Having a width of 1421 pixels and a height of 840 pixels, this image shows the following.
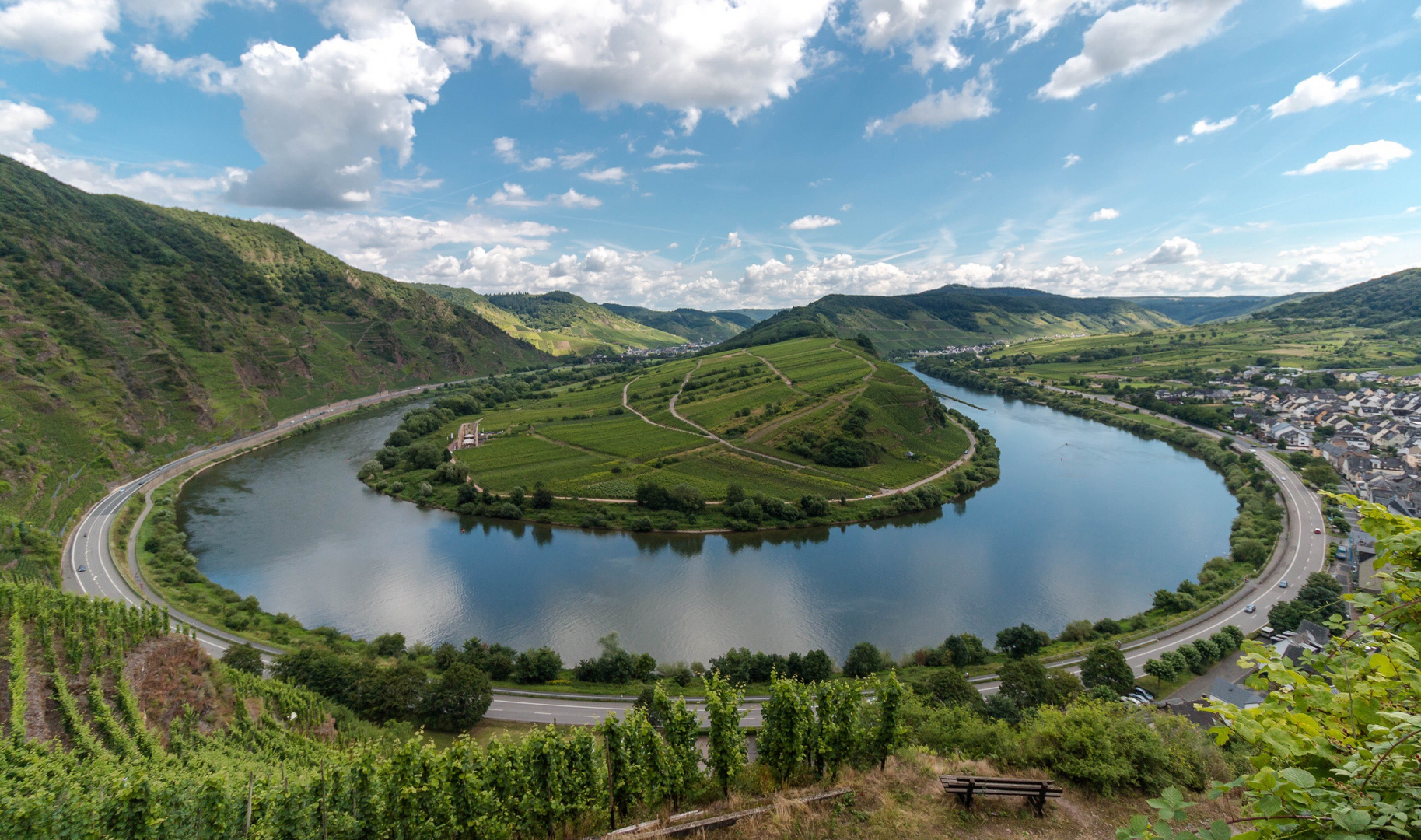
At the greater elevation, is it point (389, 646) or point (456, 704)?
point (389, 646)

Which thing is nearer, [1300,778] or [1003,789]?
[1300,778]

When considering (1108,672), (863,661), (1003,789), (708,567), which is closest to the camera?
(1003,789)

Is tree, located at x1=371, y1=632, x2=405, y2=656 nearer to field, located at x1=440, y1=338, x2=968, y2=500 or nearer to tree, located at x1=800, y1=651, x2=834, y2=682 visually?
tree, located at x1=800, y1=651, x2=834, y2=682

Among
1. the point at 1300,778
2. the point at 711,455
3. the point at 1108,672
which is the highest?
the point at 1300,778

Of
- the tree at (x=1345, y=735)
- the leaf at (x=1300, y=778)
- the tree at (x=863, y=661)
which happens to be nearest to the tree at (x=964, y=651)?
the tree at (x=863, y=661)

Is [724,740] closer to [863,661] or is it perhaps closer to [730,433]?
[863,661]

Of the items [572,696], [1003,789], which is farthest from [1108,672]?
[572,696]

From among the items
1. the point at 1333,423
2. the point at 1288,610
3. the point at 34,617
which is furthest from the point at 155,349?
the point at 1333,423

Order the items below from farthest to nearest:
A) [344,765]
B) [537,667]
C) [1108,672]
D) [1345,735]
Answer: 1. [537,667]
2. [1108,672]
3. [344,765]
4. [1345,735]

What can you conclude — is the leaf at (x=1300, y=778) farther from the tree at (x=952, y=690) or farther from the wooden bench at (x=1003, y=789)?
the tree at (x=952, y=690)
